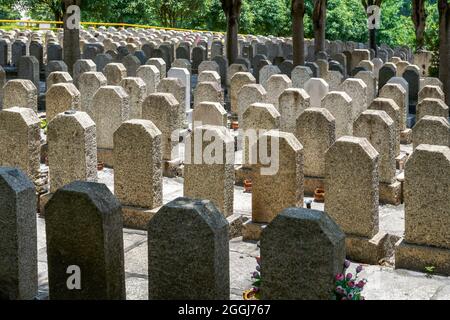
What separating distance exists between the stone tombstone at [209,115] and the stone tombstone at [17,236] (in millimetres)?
4910

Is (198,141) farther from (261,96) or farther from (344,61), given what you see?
(344,61)

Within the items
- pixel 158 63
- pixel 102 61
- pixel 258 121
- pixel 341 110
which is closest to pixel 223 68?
pixel 158 63

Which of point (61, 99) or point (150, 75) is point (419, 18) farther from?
point (61, 99)

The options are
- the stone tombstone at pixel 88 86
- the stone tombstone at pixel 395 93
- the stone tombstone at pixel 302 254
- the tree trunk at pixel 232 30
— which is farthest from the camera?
the tree trunk at pixel 232 30

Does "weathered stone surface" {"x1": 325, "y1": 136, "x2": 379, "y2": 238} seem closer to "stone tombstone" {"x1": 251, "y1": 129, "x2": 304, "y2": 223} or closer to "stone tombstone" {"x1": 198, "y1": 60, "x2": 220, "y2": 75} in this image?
"stone tombstone" {"x1": 251, "y1": 129, "x2": 304, "y2": 223}

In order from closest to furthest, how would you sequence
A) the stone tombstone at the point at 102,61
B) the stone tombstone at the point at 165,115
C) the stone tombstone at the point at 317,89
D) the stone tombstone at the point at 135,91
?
the stone tombstone at the point at 165,115 → the stone tombstone at the point at 135,91 → the stone tombstone at the point at 317,89 → the stone tombstone at the point at 102,61

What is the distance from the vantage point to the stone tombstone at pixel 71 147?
7996 millimetres

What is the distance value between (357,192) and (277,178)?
84 cm

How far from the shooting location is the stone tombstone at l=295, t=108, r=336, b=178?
915cm

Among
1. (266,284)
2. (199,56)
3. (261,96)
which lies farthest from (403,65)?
(266,284)

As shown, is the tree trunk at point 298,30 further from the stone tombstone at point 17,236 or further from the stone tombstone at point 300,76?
the stone tombstone at point 17,236

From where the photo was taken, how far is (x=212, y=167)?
773 cm

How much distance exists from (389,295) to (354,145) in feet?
A: 4.70

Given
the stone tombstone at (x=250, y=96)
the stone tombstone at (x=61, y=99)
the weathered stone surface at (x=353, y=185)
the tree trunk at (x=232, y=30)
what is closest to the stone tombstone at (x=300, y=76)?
the stone tombstone at (x=250, y=96)
